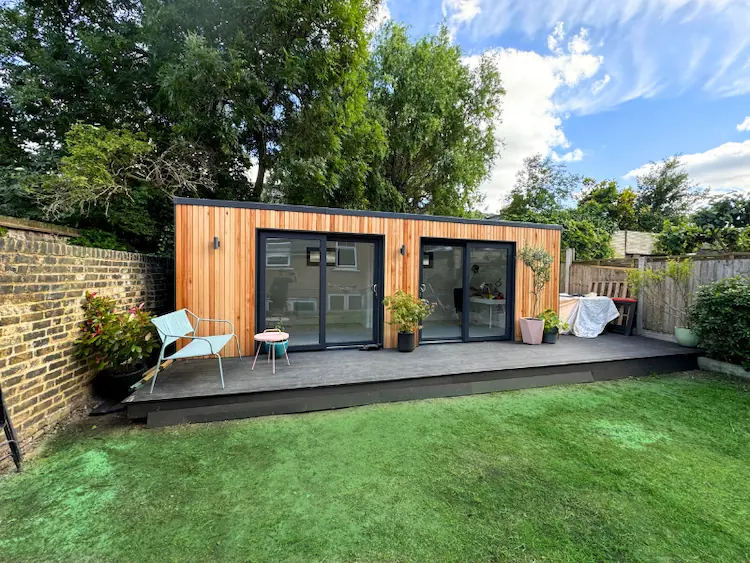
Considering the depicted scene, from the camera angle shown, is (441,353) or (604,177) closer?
(441,353)

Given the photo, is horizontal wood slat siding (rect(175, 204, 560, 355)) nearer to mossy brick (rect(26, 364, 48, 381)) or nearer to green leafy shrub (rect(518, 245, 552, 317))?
mossy brick (rect(26, 364, 48, 381))

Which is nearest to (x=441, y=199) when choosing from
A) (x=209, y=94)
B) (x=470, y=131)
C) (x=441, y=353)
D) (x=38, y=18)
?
(x=470, y=131)

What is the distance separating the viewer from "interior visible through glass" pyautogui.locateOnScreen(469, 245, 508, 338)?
5.79 m

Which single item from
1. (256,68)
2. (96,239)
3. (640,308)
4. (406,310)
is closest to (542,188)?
(640,308)

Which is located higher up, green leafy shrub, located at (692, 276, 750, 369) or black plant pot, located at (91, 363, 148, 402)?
green leafy shrub, located at (692, 276, 750, 369)

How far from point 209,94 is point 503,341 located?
310 inches

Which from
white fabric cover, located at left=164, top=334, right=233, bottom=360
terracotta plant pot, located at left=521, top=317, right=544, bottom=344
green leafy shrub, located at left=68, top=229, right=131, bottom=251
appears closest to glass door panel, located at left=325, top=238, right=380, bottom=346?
white fabric cover, located at left=164, top=334, right=233, bottom=360

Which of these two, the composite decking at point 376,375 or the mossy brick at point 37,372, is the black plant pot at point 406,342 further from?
the mossy brick at point 37,372

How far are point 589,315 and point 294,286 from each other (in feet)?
17.8

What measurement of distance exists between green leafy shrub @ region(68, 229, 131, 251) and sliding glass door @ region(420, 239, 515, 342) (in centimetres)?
581

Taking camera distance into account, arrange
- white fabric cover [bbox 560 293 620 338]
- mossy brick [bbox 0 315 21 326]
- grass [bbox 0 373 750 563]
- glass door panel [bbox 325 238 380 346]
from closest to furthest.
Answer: grass [bbox 0 373 750 563] → mossy brick [bbox 0 315 21 326] → glass door panel [bbox 325 238 380 346] → white fabric cover [bbox 560 293 620 338]

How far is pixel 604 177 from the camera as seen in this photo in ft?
64.8

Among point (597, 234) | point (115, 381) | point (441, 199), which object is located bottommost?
point (115, 381)

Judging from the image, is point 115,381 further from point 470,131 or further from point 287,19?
point 470,131
